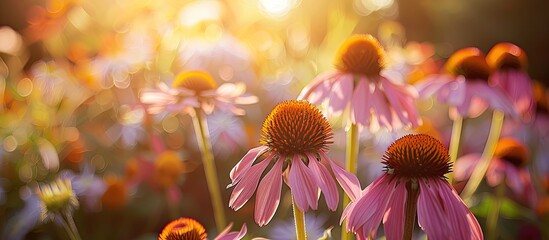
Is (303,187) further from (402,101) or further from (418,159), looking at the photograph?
(402,101)

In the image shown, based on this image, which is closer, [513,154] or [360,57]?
[360,57]

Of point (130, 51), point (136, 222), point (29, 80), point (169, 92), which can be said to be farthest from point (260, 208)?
point (29, 80)

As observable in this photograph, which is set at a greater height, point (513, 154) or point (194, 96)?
point (194, 96)

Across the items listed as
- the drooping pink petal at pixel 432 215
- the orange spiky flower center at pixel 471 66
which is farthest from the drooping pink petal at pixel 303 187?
the orange spiky flower center at pixel 471 66

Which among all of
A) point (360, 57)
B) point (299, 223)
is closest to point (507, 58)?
point (360, 57)

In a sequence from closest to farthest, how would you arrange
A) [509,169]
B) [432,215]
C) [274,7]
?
[432,215] < [509,169] < [274,7]

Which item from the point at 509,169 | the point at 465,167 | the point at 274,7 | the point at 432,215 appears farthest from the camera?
the point at 274,7

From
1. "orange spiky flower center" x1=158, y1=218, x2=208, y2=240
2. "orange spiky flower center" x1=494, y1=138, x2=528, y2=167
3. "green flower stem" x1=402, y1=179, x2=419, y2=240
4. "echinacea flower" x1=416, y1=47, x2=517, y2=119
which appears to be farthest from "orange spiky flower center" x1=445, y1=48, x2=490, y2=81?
"orange spiky flower center" x1=158, y1=218, x2=208, y2=240
